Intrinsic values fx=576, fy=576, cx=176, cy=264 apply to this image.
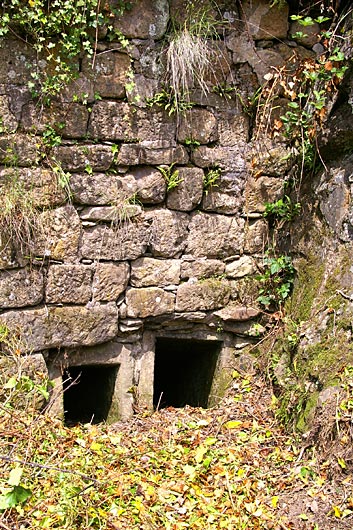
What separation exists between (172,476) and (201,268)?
1385 mm

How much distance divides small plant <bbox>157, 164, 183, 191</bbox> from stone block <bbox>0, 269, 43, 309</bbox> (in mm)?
999

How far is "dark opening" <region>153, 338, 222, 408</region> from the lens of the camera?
4.45m

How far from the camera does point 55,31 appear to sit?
332cm

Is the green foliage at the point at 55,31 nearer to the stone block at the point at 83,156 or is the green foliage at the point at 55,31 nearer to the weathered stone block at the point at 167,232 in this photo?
the stone block at the point at 83,156

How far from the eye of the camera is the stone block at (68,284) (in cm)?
359

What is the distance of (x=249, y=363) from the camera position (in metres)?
4.19

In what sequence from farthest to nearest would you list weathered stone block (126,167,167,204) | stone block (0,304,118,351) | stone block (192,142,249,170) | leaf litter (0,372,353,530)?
stone block (192,142,249,170) → weathered stone block (126,167,167,204) → stone block (0,304,118,351) → leaf litter (0,372,353,530)

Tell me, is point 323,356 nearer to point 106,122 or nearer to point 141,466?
point 141,466

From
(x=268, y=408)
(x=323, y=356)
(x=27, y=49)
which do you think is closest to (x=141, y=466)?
(x=268, y=408)

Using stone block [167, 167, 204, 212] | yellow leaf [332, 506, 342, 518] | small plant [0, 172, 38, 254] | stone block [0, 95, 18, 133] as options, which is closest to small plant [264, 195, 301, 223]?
stone block [167, 167, 204, 212]

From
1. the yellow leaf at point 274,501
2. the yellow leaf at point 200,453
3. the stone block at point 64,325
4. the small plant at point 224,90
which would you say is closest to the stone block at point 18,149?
the stone block at point 64,325

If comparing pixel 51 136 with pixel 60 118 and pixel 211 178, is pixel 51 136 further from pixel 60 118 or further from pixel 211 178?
pixel 211 178

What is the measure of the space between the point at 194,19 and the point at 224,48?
0.90ft

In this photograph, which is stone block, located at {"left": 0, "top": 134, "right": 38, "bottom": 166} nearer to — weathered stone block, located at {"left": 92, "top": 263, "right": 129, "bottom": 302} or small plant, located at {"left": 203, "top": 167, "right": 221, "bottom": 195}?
weathered stone block, located at {"left": 92, "top": 263, "right": 129, "bottom": 302}
